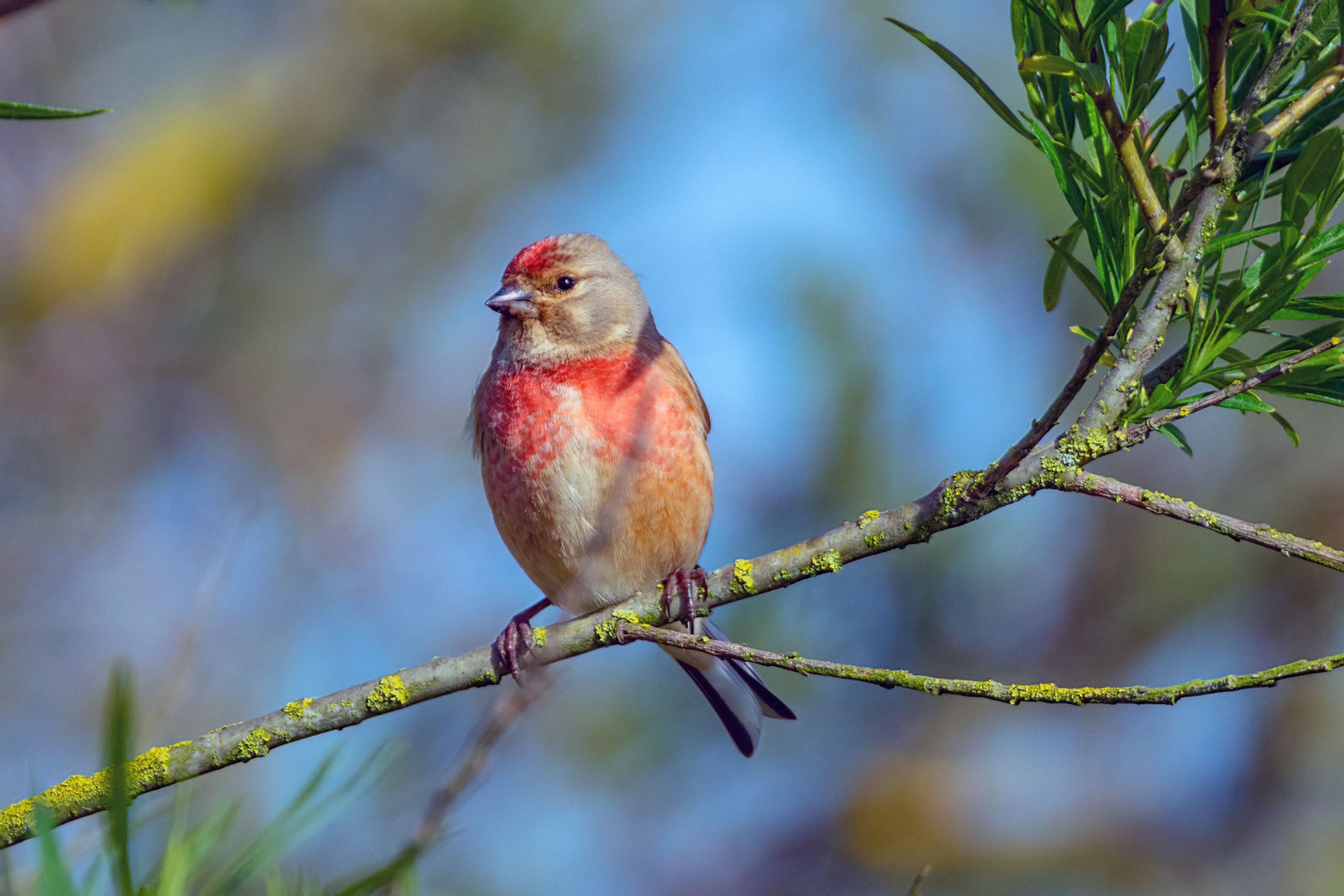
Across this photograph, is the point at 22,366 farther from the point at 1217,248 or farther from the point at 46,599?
the point at 1217,248

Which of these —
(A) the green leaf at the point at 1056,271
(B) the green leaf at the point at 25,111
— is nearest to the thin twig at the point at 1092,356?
(A) the green leaf at the point at 1056,271

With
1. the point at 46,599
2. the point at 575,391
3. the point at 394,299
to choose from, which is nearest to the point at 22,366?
the point at 46,599

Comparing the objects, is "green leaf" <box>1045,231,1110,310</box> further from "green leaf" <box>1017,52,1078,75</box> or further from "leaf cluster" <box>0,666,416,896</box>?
"leaf cluster" <box>0,666,416,896</box>

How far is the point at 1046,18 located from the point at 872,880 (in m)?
4.27

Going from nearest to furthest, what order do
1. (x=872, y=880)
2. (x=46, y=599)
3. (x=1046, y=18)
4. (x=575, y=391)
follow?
(x=1046, y=18) → (x=575, y=391) → (x=872, y=880) → (x=46, y=599)

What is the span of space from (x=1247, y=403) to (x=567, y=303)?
269cm

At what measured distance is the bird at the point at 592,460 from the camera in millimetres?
3721

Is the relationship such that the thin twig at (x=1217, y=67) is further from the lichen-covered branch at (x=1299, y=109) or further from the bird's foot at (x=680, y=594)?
the bird's foot at (x=680, y=594)

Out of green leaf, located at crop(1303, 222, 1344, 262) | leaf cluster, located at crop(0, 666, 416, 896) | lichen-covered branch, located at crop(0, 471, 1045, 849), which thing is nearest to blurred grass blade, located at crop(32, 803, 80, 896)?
leaf cluster, located at crop(0, 666, 416, 896)

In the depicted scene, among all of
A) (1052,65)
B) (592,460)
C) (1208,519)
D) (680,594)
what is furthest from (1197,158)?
(592,460)

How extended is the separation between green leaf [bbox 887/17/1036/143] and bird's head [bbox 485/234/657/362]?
2.34 meters

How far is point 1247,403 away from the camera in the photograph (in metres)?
1.85

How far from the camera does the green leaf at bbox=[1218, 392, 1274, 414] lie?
1.81 meters

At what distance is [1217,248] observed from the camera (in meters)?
1.78
